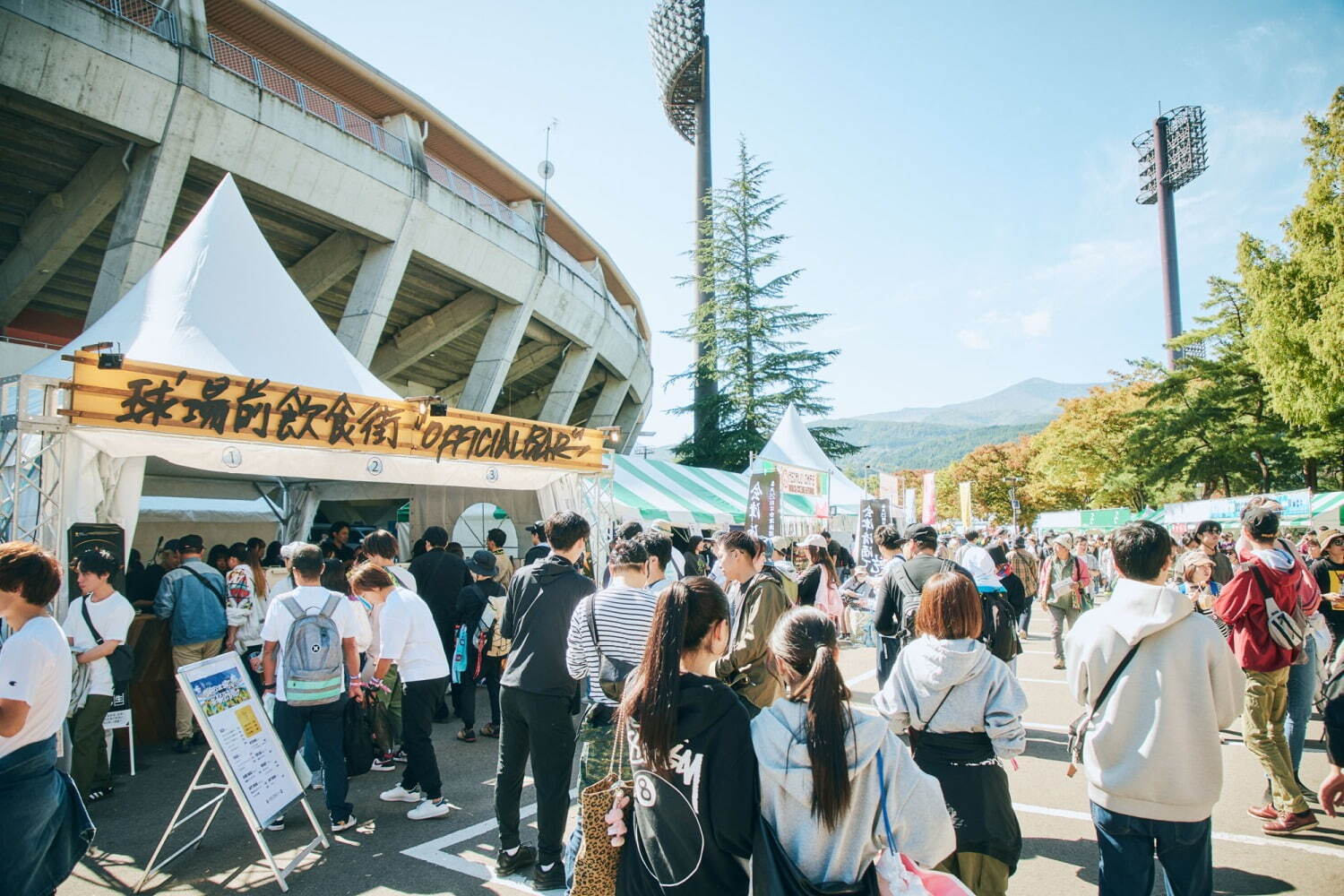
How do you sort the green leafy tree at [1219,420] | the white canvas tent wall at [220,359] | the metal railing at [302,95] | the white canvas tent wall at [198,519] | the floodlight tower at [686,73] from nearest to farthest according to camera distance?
1. the white canvas tent wall at [220,359]
2. the white canvas tent wall at [198,519]
3. the metal railing at [302,95]
4. the green leafy tree at [1219,420]
5. the floodlight tower at [686,73]

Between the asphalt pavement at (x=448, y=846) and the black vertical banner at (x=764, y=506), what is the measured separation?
5.80 meters

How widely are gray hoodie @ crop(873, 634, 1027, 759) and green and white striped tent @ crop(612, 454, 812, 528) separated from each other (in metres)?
9.96

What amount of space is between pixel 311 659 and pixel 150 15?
43.8ft

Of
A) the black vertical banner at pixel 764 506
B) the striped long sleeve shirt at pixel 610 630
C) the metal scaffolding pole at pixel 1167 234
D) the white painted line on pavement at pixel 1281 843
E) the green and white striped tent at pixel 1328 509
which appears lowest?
the white painted line on pavement at pixel 1281 843

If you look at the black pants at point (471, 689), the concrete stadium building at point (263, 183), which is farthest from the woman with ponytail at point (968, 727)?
the concrete stadium building at point (263, 183)

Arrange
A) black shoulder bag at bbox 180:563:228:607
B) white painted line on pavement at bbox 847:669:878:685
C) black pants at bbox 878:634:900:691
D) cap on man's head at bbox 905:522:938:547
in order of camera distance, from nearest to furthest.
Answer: cap on man's head at bbox 905:522:938:547 < black pants at bbox 878:634:900:691 < black shoulder bag at bbox 180:563:228:607 < white painted line on pavement at bbox 847:669:878:685

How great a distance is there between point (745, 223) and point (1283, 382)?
19450 millimetres

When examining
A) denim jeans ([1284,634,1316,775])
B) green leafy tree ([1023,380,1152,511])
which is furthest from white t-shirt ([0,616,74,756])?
green leafy tree ([1023,380,1152,511])

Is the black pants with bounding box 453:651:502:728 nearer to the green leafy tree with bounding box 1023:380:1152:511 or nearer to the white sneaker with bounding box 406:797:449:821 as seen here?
the white sneaker with bounding box 406:797:449:821

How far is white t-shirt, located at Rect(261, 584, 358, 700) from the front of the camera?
14.0 ft

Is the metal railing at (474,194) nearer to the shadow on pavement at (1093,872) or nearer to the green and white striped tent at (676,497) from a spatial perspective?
the green and white striped tent at (676,497)

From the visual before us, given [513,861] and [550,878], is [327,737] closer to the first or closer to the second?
[513,861]

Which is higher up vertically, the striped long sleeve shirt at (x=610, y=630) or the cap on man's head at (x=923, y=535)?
the cap on man's head at (x=923, y=535)

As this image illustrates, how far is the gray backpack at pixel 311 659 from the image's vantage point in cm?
423
